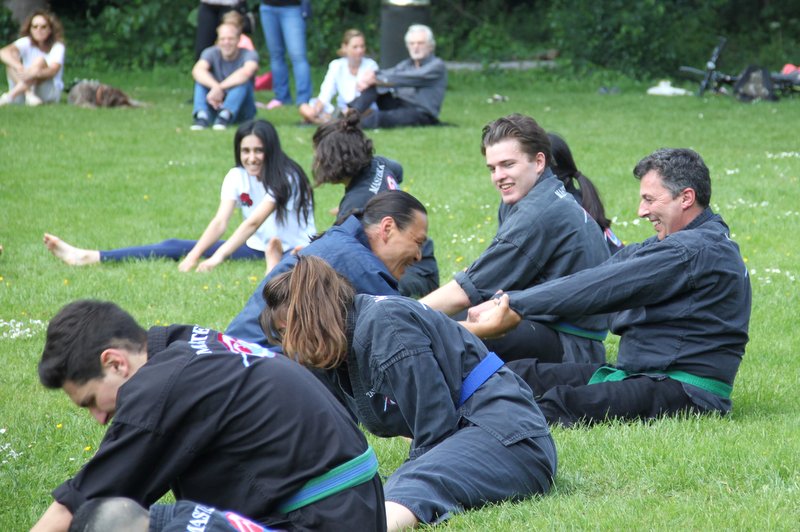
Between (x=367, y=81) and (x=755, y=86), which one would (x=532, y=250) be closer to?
(x=367, y=81)

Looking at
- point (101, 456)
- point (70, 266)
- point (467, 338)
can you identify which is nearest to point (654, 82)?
point (70, 266)

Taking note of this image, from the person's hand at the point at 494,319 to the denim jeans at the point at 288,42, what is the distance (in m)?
12.0

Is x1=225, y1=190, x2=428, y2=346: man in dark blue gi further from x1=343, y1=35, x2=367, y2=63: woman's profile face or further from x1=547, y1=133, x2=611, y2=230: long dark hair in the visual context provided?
x1=343, y1=35, x2=367, y2=63: woman's profile face

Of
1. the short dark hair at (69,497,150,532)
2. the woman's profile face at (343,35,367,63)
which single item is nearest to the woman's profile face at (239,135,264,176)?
the short dark hair at (69,497,150,532)

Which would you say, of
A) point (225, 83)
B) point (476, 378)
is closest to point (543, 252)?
point (476, 378)

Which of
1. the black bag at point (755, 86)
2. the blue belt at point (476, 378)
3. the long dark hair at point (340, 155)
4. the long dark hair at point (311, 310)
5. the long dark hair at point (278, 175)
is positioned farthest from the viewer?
the black bag at point (755, 86)

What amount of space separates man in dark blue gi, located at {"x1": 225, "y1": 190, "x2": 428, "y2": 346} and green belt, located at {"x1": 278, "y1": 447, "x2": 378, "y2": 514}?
6.74ft

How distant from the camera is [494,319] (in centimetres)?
536

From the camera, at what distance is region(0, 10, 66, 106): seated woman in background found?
16312 mm

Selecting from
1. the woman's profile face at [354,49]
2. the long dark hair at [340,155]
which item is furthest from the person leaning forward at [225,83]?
the long dark hair at [340,155]

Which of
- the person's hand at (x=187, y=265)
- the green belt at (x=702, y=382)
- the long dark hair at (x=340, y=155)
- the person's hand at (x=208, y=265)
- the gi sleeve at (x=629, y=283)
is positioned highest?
the gi sleeve at (x=629, y=283)

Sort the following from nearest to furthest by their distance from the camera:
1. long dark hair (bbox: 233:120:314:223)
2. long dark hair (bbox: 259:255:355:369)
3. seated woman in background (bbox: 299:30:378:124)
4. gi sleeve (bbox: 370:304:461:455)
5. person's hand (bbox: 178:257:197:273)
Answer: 1. long dark hair (bbox: 259:255:355:369)
2. gi sleeve (bbox: 370:304:461:455)
3. long dark hair (bbox: 233:120:314:223)
4. person's hand (bbox: 178:257:197:273)
5. seated woman in background (bbox: 299:30:378:124)

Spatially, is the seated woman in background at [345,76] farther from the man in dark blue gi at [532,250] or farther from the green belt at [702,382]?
the green belt at [702,382]

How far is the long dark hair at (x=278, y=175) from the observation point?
8.95 meters
